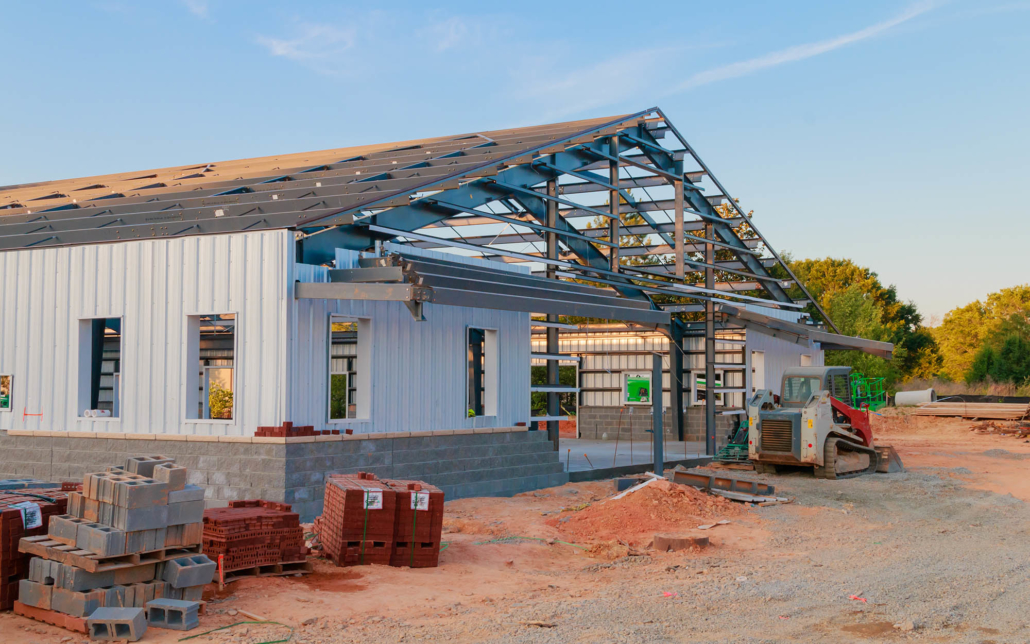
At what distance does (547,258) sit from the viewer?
20.4 meters

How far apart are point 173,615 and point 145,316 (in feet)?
24.6

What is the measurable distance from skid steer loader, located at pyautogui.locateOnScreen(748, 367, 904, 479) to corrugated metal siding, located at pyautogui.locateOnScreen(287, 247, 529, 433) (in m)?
5.97

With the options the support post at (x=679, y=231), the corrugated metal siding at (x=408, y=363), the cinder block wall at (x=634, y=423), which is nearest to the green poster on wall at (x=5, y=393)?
the corrugated metal siding at (x=408, y=363)

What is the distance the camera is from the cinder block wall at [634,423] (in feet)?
98.3

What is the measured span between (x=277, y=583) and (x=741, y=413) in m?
20.8

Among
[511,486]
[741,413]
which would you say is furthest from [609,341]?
[511,486]

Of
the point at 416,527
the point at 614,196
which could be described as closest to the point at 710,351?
the point at 614,196

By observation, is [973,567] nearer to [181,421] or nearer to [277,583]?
[277,583]

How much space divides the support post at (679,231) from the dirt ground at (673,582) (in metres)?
7.91

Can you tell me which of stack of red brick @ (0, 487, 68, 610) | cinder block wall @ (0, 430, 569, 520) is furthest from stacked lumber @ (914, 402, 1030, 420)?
stack of red brick @ (0, 487, 68, 610)

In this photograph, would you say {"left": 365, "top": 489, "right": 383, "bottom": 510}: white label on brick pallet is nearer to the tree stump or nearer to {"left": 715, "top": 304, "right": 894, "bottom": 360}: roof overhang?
the tree stump

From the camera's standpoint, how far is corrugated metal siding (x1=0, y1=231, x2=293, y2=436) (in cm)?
1381

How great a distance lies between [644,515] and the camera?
14.2m

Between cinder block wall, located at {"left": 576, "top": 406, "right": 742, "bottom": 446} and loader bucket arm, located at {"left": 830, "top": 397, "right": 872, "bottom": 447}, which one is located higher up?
loader bucket arm, located at {"left": 830, "top": 397, "right": 872, "bottom": 447}
